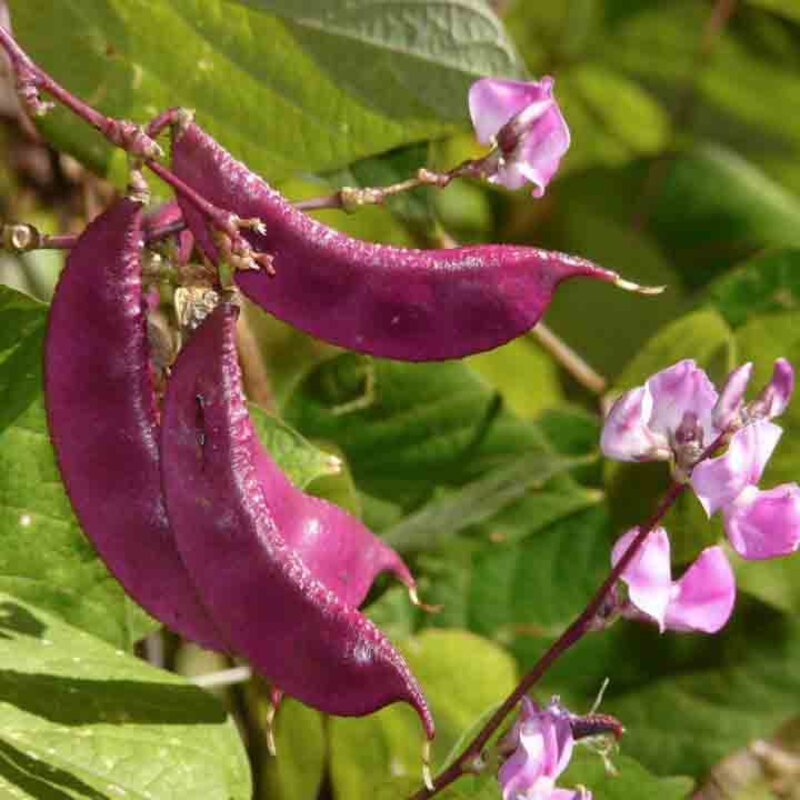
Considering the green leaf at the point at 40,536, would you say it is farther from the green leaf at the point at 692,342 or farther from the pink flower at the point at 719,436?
the green leaf at the point at 692,342

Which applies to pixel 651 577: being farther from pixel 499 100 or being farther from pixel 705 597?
pixel 499 100

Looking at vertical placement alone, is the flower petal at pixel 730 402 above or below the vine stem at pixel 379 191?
below

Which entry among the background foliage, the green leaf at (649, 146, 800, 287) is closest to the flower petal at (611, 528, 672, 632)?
the background foliage

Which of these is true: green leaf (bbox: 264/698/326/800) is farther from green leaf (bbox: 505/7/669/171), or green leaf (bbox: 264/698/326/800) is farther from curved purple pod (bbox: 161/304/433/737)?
green leaf (bbox: 505/7/669/171)

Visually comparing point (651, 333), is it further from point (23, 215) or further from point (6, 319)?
point (6, 319)

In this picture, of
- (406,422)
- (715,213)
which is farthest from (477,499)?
(715,213)

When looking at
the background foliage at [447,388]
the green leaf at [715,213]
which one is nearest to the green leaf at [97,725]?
the background foliage at [447,388]
